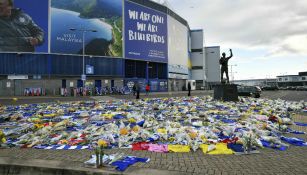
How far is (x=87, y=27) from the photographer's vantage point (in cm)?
5419

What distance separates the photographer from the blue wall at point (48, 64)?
4641cm

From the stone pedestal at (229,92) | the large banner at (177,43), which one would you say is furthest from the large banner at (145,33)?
the stone pedestal at (229,92)

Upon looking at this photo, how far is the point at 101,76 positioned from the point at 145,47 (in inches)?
589

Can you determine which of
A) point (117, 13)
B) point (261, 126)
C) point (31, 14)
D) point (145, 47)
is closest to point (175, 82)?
point (145, 47)

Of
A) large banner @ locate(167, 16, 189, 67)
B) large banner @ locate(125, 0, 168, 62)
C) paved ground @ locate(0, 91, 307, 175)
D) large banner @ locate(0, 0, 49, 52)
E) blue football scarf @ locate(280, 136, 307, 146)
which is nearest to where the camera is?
paved ground @ locate(0, 91, 307, 175)

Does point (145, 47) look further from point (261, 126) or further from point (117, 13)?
point (261, 126)

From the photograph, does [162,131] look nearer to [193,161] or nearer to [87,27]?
[193,161]

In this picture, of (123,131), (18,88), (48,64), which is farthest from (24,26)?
(123,131)

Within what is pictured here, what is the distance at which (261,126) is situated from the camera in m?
9.98

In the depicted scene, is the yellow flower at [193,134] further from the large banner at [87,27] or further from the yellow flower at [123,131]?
the large banner at [87,27]

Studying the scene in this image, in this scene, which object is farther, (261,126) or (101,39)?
(101,39)

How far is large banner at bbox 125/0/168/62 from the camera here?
61.5 meters

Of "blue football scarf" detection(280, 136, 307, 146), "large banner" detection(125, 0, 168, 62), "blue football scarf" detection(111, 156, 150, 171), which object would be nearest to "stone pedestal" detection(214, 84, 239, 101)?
"blue football scarf" detection(280, 136, 307, 146)

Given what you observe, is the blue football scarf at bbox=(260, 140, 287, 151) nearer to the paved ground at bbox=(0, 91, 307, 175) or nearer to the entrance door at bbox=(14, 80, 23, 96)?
the paved ground at bbox=(0, 91, 307, 175)
